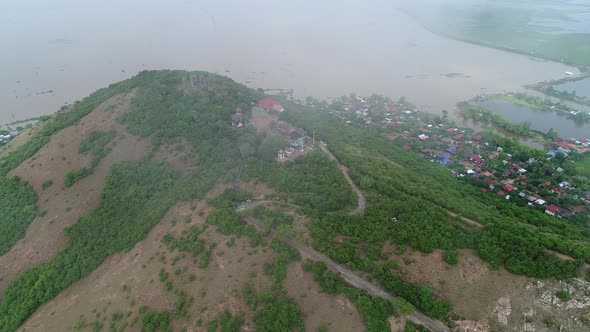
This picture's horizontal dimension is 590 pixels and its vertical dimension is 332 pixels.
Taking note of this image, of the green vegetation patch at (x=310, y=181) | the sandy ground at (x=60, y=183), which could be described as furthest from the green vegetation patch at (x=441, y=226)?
the sandy ground at (x=60, y=183)

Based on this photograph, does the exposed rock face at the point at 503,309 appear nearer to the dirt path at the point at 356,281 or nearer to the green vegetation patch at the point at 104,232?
the dirt path at the point at 356,281

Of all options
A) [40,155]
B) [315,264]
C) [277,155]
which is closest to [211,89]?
[277,155]

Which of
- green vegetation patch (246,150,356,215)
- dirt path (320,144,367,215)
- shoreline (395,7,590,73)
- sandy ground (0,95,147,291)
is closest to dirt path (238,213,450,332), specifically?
green vegetation patch (246,150,356,215)

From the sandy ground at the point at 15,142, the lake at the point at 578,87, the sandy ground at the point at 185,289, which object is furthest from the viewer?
the lake at the point at 578,87

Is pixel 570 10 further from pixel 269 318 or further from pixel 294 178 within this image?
pixel 269 318

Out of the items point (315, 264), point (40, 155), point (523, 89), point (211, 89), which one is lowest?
point (523, 89)

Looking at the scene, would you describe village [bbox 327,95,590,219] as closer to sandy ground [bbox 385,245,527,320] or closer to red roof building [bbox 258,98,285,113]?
red roof building [bbox 258,98,285,113]

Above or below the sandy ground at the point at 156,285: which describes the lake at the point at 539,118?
below
